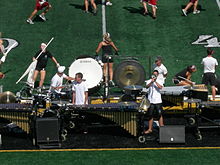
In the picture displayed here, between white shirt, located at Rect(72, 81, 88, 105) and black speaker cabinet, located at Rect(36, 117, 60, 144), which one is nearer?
black speaker cabinet, located at Rect(36, 117, 60, 144)

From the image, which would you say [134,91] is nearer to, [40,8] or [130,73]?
[130,73]

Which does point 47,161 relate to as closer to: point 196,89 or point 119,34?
point 196,89

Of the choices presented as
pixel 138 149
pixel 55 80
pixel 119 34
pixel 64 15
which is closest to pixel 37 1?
pixel 64 15

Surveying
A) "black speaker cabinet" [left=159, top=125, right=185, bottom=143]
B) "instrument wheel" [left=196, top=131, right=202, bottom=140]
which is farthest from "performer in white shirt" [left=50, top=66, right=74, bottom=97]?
"instrument wheel" [left=196, top=131, right=202, bottom=140]

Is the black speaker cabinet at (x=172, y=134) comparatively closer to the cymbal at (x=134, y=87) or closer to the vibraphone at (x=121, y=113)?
the vibraphone at (x=121, y=113)

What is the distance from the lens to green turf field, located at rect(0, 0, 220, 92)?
23.5m

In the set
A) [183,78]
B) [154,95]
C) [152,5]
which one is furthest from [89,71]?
[152,5]

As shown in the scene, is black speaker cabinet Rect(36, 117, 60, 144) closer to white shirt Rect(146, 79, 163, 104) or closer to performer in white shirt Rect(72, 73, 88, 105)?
performer in white shirt Rect(72, 73, 88, 105)

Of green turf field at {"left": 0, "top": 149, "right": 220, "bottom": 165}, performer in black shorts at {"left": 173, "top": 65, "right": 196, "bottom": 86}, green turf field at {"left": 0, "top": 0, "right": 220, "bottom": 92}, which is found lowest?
green turf field at {"left": 0, "top": 149, "right": 220, "bottom": 165}

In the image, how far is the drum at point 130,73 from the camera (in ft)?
66.2

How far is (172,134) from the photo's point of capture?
55.9 ft

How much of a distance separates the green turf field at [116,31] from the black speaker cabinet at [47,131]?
17.4ft

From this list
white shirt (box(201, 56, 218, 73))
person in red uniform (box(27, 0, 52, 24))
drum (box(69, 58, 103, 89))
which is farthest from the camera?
person in red uniform (box(27, 0, 52, 24))

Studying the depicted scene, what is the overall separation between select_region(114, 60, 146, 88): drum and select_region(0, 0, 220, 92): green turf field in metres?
2.03
